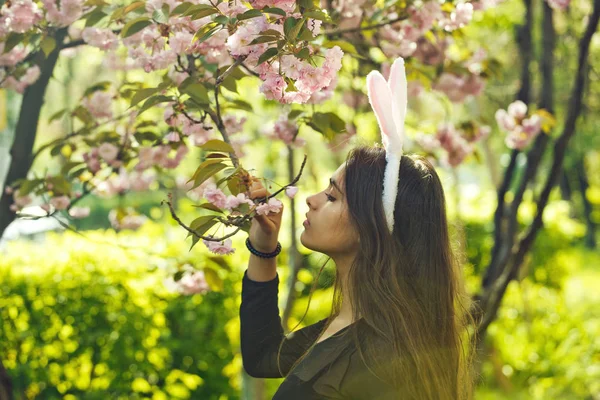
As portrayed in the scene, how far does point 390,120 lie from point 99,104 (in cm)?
116

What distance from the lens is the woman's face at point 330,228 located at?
153 cm

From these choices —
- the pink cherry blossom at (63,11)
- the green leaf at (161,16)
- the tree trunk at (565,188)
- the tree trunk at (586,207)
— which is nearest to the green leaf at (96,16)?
the pink cherry blossom at (63,11)

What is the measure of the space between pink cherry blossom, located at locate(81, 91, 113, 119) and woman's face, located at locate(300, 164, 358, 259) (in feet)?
3.41

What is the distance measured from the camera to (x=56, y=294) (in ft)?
10.8

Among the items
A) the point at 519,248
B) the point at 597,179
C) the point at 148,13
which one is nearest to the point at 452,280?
the point at 148,13

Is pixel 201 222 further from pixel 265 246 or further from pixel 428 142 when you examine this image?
pixel 428 142

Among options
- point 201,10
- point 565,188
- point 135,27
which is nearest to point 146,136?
point 135,27

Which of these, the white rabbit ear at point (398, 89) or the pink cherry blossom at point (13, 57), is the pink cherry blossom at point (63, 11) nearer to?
the pink cherry blossom at point (13, 57)

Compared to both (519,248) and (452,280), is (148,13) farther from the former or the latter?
(519,248)

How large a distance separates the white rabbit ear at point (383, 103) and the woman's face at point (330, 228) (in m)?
0.14

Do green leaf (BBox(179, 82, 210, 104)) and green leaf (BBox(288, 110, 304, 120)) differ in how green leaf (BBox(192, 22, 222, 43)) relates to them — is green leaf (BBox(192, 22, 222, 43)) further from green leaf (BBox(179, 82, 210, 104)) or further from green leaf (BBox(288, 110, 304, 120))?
green leaf (BBox(288, 110, 304, 120))

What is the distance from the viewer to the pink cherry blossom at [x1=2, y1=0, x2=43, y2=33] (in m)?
1.81

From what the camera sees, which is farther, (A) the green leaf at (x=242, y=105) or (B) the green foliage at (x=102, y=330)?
(B) the green foliage at (x=102, y=330)

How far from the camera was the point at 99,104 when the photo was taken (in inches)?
93.0
